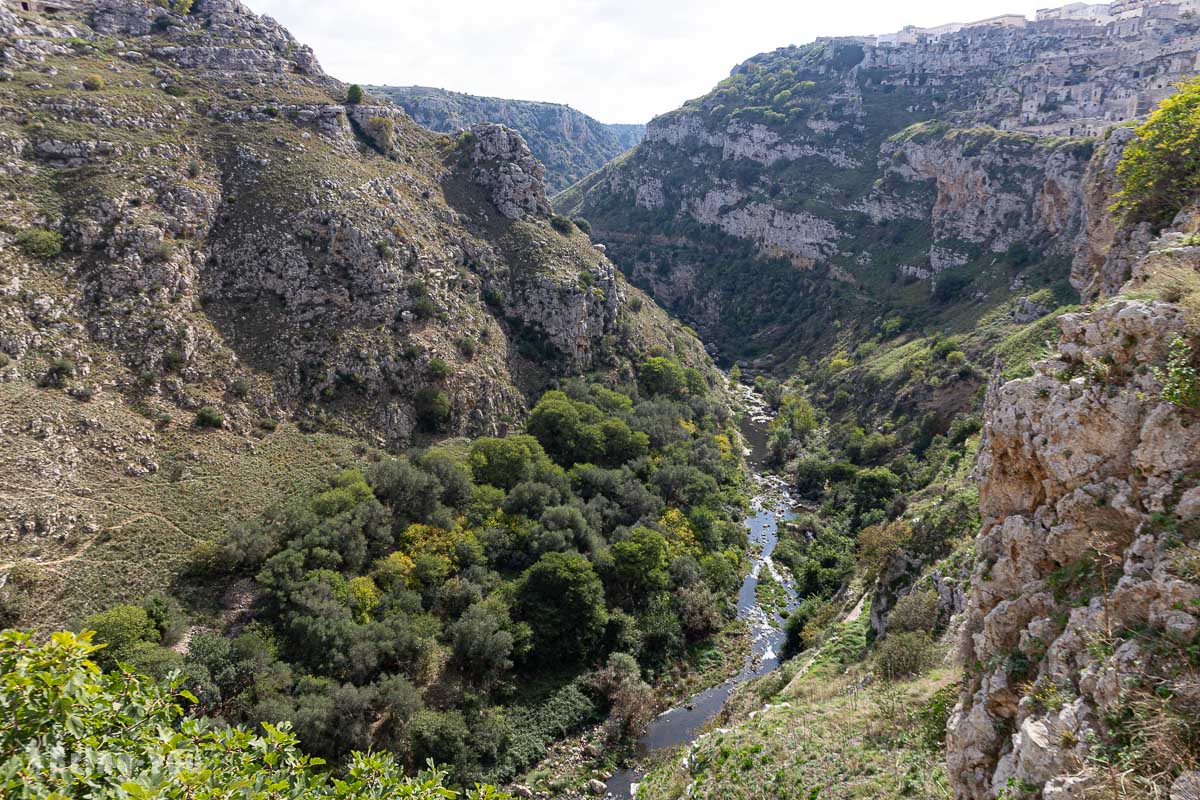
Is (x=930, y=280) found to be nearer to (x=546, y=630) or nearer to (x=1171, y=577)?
(x=546, y=630)

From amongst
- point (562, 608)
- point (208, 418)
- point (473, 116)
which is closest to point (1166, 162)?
point (562, 608)

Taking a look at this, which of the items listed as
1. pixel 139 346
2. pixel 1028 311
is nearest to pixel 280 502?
pixel 139 346

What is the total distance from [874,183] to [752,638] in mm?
79322

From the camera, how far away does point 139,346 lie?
3269cm

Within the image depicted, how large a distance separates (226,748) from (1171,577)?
1281 centimetres

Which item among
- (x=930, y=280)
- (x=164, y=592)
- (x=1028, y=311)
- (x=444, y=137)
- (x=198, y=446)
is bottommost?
(x=164, y=592)

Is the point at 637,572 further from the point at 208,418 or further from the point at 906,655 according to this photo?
the point at 208,418

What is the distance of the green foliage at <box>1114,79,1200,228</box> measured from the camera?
21766 mm

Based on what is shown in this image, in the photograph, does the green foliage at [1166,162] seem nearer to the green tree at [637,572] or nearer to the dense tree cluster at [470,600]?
the dense tree cluster at [470,600]

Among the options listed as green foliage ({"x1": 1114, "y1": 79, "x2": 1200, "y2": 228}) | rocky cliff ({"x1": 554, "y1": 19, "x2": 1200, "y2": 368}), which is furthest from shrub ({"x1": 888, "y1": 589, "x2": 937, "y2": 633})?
rocky cliff ({"x1": 554, "y1": 19, "x2": 1200, "y2": 368})

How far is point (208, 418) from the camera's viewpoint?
1277 inches

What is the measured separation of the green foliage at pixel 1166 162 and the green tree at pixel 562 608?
99.8 feet

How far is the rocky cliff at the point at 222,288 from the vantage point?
92.3 ft

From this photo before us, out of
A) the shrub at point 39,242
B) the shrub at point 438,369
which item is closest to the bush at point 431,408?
the shrub at point 438,369
